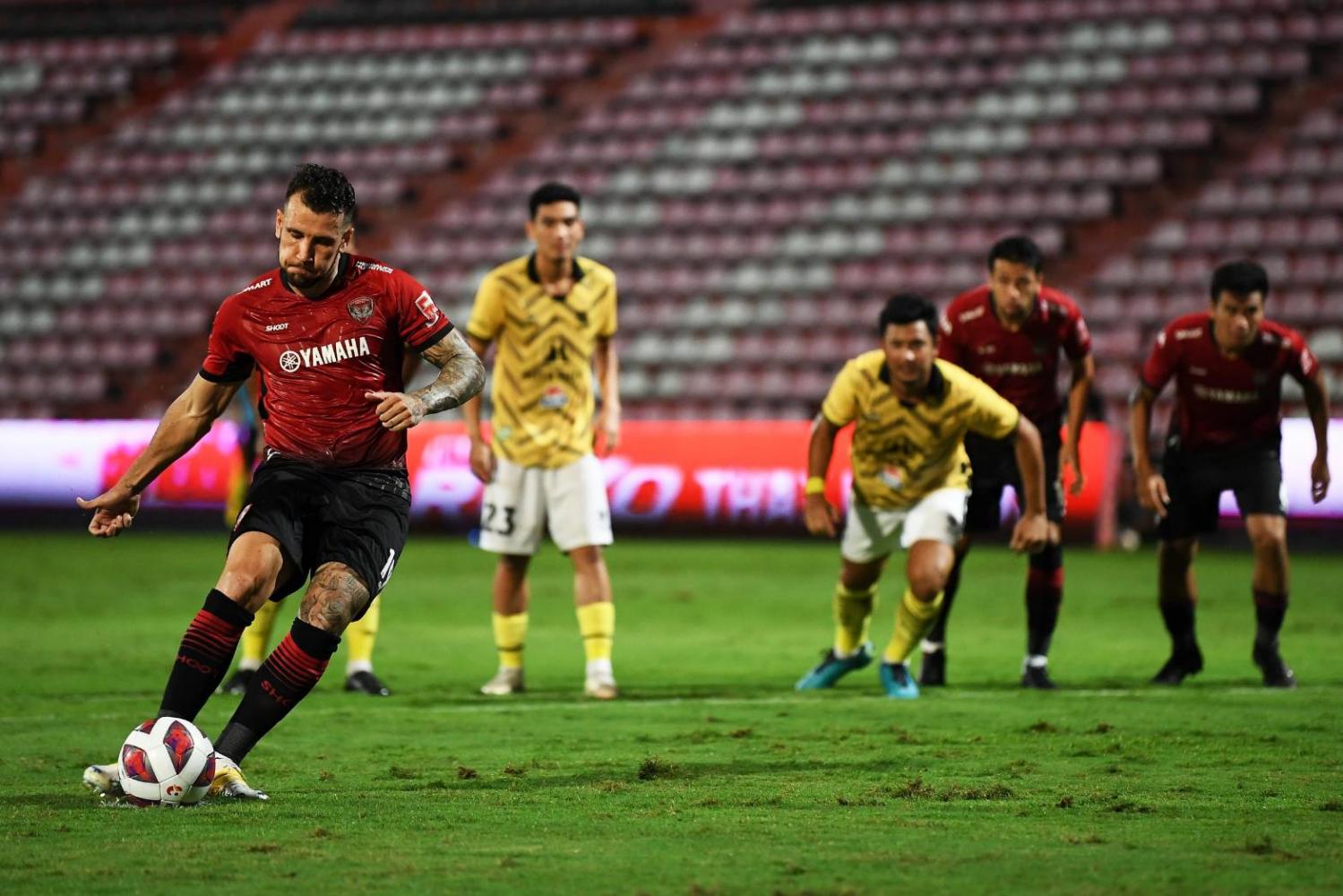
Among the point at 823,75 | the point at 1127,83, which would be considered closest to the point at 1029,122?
the point at 1127,83

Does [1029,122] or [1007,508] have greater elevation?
[1029,122]

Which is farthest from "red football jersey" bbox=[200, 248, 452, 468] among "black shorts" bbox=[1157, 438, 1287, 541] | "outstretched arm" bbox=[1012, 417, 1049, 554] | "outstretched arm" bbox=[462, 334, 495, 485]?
"black shorts" bbox=[1157, 438, 1287, 541]

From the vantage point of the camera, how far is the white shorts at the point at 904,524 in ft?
26.6

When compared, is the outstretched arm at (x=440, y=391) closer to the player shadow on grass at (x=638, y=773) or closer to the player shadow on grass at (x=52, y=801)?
the player shadow on grass at (x=638, y=773)

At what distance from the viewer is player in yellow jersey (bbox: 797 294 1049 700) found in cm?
783

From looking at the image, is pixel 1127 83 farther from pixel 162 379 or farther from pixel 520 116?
pixel 162 379

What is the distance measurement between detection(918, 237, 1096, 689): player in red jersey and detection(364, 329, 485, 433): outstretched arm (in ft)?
11.4

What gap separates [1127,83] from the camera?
78.3 feet

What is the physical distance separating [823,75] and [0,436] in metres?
11.8

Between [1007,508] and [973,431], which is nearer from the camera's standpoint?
[973,431]

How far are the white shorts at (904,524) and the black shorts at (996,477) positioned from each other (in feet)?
0.91

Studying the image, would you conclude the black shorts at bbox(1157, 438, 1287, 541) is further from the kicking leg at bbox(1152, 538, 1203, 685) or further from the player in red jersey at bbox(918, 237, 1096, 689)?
the player in red jersey at bbox(918, 237, 1096, 689)

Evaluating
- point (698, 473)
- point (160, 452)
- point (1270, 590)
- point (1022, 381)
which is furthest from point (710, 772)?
point (698, 473)

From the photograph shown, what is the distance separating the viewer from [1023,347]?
8625 millimetres
